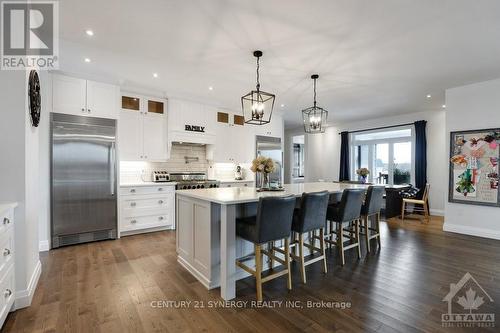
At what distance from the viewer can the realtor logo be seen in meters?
1.97

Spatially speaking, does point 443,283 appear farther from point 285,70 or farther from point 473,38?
point 285,70

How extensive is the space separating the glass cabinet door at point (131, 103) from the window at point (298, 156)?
622 centimetres

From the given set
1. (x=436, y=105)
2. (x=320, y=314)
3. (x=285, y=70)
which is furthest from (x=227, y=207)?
(x=436, y=105)

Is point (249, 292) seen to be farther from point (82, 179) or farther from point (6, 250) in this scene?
point (82, 179)

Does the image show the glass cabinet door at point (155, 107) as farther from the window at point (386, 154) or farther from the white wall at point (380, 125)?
the window at point (386, 154)

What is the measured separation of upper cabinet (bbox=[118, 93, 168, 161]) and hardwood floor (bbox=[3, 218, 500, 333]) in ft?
5.74

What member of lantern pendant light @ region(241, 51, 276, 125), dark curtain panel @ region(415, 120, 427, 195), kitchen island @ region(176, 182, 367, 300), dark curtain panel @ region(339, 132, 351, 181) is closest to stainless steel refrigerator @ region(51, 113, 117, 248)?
kitchen island @ region(176, 182, 367, 300)

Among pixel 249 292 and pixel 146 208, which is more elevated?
pixel 146 208

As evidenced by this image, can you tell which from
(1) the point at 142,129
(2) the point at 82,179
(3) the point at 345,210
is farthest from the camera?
(1) the point at 142,129

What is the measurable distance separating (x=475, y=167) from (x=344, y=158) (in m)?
3.67

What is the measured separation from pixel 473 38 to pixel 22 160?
488cm

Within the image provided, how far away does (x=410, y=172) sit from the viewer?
6695mm

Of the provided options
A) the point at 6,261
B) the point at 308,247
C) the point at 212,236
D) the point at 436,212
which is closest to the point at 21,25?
the point at 6,261

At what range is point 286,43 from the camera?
9.38ft
